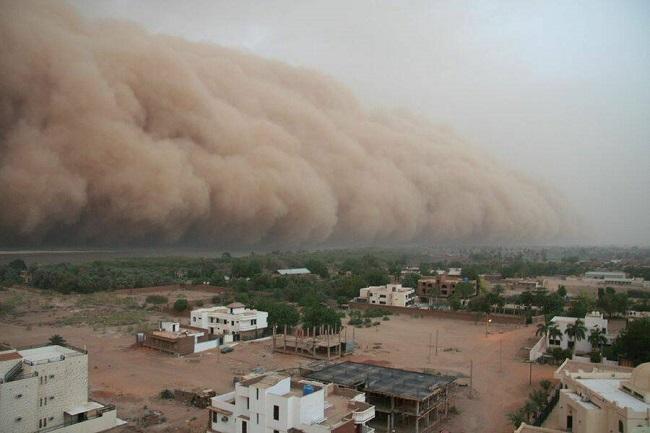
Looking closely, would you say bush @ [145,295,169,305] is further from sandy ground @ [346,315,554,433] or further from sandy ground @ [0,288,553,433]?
sandy ground @ [346,315,554,433]

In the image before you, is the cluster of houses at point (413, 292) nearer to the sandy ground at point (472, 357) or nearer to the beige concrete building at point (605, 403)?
the sandy ground at point (472, 357)

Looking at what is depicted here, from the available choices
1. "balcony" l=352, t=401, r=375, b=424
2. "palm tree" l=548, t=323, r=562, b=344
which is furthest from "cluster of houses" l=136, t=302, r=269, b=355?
"palm tree" l=548, t=323, r=562, b=344

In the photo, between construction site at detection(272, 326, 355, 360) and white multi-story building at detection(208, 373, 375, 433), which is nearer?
white multi-story building at detection(208, 373, 375, 433)

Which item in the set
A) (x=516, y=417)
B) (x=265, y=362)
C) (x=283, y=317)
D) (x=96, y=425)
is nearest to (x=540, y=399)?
(x=516, y=417)

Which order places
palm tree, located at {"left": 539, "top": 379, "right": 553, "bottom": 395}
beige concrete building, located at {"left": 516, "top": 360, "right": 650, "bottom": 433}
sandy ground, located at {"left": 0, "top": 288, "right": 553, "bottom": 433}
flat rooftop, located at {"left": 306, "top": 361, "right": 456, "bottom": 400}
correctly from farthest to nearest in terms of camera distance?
palm tree, located at {"left": 539, "top": 379, "right": 553, "bottom": 395} → sandy ground, located at {"left": 0, "top": 288, "right": 553, "bottom": 433} → flat rooftop, located at {"left": 306, "top": 361, "right": 456, "bottom": 400} → beige concrete building, located at {"left": 516, "top": 360, "right": 650, "bottom": 433}

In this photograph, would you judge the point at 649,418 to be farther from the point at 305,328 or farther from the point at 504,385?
the point at 305,328

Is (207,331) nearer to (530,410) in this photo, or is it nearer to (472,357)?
(472,357)

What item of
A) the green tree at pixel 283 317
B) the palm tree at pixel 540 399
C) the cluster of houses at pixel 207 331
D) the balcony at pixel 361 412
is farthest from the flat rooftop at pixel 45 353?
the palm tree at pixel 540 399

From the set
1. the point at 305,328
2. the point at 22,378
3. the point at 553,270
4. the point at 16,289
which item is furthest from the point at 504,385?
the point at 553,270
